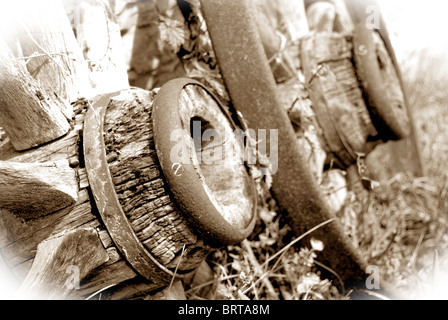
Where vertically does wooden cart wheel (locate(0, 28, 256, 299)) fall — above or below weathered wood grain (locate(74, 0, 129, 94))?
below

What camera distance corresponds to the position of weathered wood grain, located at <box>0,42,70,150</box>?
1.05 m

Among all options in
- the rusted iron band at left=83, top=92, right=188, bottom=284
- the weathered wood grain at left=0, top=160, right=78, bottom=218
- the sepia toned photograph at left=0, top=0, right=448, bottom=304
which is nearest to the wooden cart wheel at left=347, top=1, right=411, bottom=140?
the sepia toned photograph at left=0, top=0, right=448, bottom=304

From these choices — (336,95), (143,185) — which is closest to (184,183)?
(143,185)

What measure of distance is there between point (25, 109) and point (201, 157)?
24.2 inches

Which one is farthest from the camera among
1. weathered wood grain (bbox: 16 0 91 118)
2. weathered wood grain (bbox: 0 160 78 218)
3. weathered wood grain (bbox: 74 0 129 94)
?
weathered wood grain (bbox: 74 0 129 94)

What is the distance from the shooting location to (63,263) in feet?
3.39

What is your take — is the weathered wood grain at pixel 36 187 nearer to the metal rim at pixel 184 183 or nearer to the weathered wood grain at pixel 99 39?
Result: the metal rim at pixel 184 183

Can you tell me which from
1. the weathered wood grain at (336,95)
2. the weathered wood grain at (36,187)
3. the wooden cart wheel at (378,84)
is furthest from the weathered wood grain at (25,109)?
the wooden cart wheel at (378,84)

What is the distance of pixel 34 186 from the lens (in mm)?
1018

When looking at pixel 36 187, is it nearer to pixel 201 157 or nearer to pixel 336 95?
pixel 201 157

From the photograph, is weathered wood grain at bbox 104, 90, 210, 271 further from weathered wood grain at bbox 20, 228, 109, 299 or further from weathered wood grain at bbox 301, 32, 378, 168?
weathered wood grain at bbox 301, 32, 378, 168

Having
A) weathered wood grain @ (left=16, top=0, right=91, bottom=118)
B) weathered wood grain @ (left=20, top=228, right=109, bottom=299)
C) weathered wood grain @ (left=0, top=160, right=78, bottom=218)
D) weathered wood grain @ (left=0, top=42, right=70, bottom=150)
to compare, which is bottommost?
weathered wood grain @ (left=20, top=228, right=109, bottom=299)

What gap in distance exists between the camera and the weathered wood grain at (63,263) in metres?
0.98
